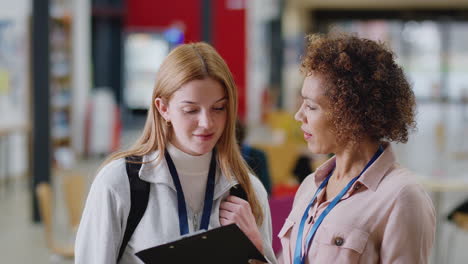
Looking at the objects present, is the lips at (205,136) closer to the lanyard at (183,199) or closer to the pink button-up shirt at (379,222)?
the lanyard at (183,199)

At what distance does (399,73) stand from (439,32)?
24.5 m

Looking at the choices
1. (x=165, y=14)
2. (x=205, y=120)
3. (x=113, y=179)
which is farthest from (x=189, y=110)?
(x=165, y=14)

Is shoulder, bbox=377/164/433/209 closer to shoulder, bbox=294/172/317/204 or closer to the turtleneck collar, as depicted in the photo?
shoulder, bbox=294/172/317/204

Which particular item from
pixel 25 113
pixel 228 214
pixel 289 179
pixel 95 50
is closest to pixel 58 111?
pixel 25 113

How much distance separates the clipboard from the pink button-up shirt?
212 mm

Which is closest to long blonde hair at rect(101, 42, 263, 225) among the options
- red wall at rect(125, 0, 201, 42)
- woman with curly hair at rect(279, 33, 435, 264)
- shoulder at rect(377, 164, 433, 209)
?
woman with curly hair at rect(279, 33, 435, 264)

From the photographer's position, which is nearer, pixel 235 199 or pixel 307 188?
pixel 235 199

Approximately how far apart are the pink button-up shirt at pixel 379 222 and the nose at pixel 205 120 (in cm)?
42

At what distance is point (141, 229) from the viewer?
1984mm

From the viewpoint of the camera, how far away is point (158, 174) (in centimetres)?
203

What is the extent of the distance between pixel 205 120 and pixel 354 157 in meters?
0.46

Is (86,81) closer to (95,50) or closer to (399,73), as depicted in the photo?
(95,50)

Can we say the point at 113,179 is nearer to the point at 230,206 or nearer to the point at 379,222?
the point at 230,206

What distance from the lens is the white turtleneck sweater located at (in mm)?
2080
